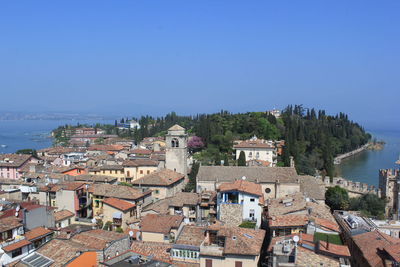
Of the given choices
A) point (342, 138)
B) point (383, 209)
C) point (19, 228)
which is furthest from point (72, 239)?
point (342, 138)

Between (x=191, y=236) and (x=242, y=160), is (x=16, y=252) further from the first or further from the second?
(x=242, y=160)

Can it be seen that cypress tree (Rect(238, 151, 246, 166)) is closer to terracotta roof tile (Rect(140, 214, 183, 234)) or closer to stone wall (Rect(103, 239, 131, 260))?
terracotta roof tile (Rect(140, 214, 183, 234))

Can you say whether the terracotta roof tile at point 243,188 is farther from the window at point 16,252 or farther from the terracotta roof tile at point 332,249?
the window at point 16,252

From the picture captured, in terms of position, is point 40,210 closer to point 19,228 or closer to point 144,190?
point 19,228

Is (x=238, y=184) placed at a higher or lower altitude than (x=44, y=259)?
higher

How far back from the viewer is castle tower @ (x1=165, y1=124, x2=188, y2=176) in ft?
100

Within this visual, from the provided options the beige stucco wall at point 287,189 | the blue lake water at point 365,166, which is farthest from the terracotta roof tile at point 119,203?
the blue lake water at point 365,166

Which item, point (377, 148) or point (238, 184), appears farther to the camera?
point (377, 148)

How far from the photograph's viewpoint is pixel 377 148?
273 feet

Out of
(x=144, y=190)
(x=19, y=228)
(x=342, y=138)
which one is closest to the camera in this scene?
(x=19, y=228)

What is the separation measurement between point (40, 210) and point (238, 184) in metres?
10.2

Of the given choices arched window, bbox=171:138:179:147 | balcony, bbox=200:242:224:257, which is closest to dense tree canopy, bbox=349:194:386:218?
arched window, bbox=171:138:179:147

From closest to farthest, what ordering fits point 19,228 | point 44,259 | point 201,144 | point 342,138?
1. point 44,259
2. point 19,228
3. point 201,144
4. point 342,138

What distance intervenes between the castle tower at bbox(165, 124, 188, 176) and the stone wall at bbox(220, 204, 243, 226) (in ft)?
39.7
